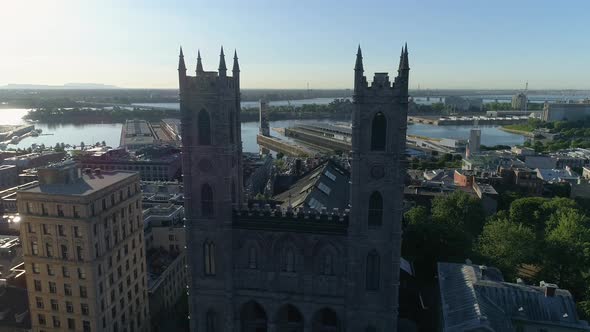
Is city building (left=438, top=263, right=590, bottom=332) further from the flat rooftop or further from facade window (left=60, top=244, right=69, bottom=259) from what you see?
facade window (left=60, top=244, right=69, bottom=259)

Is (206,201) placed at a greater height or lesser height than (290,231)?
greater

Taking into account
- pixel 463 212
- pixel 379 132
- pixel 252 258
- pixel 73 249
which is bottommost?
pixel 463 212

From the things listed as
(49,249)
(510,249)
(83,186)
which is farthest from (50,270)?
(510,249)

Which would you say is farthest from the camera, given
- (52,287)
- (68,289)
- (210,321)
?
(52,287)

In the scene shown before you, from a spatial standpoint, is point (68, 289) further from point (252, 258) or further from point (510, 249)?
point (510, 249)

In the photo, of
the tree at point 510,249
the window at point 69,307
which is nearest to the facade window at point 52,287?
the window at point 69,307
